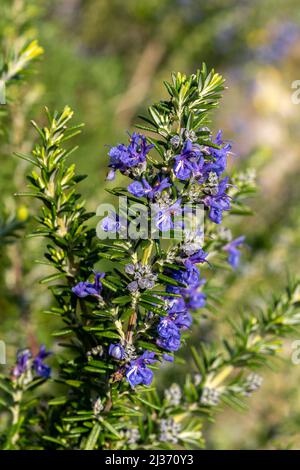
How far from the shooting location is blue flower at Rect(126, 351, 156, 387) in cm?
103

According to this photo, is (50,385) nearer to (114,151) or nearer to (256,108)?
(114,151)

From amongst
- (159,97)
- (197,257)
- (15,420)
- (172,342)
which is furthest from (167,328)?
(159,97)

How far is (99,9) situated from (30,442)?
469 cm

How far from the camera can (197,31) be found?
15.4 feet

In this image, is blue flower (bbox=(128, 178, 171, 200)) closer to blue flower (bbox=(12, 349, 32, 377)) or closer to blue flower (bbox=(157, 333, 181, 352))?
blue flower (bbox=(157, 333, 181, 352))

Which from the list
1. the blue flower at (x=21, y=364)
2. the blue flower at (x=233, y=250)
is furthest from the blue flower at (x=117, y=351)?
the blue flower at (x=233, y=250)

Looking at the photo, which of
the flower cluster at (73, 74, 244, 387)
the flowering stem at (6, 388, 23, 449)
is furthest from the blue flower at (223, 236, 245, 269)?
the flowering stem at (6, 388, 23, 449)

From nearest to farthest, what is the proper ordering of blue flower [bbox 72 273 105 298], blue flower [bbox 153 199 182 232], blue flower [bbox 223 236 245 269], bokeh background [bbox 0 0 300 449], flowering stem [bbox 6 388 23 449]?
blue flower [bbox 153 199 182 232] < blue flower [bbox 72 273 105 298] < flowering stem [bbox 6 388 23 449] < blue flower [bbox 223 236 245 269] < bokeh background [bbox 0 0 300 449]

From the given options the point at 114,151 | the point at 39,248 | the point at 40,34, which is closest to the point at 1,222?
the point at 39,248

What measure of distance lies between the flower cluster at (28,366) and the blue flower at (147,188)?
1.73 ft

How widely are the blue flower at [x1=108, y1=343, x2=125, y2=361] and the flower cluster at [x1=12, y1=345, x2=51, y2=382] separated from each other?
0.31 m

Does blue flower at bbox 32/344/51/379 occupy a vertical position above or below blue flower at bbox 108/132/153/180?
below

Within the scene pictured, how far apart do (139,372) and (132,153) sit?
419 millimetres

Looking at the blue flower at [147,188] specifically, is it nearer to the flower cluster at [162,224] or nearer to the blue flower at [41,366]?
the flower cluster at [162,224]
